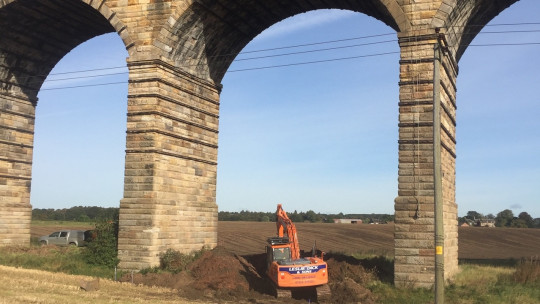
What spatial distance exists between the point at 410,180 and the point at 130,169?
11.3 metres

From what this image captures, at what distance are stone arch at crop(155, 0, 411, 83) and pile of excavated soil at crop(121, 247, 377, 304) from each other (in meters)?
8.90

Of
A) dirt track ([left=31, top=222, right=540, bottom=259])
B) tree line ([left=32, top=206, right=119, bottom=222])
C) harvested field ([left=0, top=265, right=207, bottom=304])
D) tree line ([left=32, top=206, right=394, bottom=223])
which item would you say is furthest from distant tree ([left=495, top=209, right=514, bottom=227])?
harvested field ([left=0, top=265, right=207, bottom=304])

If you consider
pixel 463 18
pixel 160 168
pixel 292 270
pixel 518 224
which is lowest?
pixel 292 270

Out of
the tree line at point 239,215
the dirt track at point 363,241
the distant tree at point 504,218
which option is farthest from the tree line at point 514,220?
the dirt track at point 363,241

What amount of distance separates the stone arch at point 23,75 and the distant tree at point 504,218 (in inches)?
4642

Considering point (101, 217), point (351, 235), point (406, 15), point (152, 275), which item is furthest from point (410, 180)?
point (351, 235)

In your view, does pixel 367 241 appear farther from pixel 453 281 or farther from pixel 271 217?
pixel 271 217

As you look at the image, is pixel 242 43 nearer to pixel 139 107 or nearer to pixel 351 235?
pixel 139 107

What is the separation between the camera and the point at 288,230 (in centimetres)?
2252

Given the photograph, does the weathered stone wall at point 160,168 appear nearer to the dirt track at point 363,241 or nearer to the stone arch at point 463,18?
the stone arch at point 463,18

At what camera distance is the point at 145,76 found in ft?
80.3

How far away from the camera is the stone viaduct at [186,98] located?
20422mm

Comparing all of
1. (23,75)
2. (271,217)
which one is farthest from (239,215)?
(23,75)

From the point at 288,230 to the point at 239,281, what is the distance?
2722 millimetres
